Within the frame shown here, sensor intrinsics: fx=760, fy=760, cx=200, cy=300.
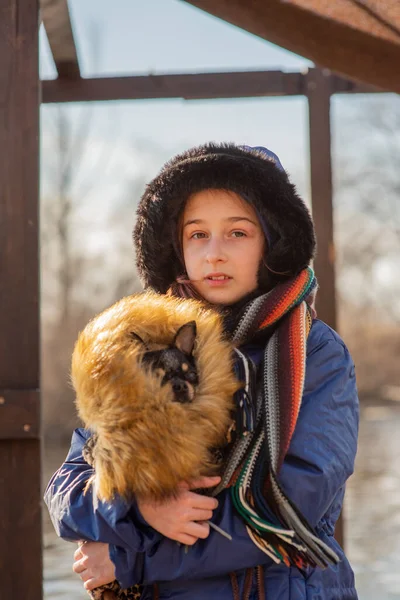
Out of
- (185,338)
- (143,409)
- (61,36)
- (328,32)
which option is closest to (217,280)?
(185,338)

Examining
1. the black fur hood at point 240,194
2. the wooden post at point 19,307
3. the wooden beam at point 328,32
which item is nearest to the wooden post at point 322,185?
the wooden beam at point 328,32

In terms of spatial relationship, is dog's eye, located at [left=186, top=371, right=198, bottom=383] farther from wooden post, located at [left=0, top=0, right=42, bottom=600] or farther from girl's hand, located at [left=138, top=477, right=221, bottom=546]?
wooden post, located at [left=0, top=0, right=42, bottom=600]

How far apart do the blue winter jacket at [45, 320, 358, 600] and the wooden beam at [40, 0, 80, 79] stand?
226 centimetres

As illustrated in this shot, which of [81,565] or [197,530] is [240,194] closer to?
[197,530]

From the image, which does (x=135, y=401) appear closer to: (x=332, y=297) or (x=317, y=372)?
(x=317, y=372)

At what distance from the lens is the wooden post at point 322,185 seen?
394cm

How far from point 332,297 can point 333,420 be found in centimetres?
238

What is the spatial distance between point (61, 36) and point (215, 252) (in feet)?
7.44

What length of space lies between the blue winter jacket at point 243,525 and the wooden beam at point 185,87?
260cm

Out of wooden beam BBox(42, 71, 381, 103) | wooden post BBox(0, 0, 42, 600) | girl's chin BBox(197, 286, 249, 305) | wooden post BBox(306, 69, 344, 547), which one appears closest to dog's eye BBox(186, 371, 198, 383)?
girl's chin BBox(197, 286, 249, 305)

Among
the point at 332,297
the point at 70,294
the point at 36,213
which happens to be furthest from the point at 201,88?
the point at 70,294

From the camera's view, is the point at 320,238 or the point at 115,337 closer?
the point at 115,337

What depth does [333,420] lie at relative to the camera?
1.61 m

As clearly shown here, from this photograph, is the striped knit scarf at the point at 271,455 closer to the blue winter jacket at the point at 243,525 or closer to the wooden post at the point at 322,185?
the blue winter jacket at the point at 243,525
